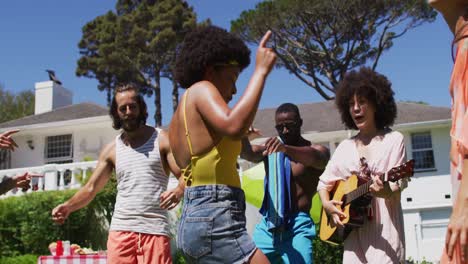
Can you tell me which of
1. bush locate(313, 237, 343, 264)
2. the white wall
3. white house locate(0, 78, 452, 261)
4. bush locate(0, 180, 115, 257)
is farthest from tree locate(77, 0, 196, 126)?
bush locate(313, 237, 343, 264)

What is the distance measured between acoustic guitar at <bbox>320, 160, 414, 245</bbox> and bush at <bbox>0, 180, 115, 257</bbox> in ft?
32.4

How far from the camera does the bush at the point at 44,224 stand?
42.4 feet

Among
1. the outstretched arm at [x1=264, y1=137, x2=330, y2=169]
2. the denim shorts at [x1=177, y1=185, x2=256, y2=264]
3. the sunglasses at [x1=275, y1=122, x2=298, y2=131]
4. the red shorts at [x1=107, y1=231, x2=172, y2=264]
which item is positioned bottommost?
the red shorts at [x1=107, y1=231, x2=172, y2=264]

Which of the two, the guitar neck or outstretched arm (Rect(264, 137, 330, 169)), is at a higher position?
outstretched arm (Rect(264, 137, 330, 169))

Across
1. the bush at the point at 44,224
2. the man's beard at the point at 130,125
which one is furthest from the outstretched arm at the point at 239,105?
the bush at the point at 44,224

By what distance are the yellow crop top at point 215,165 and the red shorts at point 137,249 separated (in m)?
1.56

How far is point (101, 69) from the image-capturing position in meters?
33.3

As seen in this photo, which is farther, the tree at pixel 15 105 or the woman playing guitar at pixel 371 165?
the tree at pixel 15 105

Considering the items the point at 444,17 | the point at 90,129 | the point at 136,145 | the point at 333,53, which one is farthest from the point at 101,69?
the point at 444,17

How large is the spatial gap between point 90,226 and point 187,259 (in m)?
11.1

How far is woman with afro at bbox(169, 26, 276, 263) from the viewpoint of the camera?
2.59 meters

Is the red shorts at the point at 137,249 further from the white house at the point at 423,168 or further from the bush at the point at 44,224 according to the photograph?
the white house at the point at 423,168

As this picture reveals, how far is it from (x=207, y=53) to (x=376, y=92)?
1.50 meters

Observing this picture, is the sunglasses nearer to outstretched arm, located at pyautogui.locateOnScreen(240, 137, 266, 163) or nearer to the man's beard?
outstretched arm, located at pyautogui.locateOnScreen(240, 137, 266, 163)
